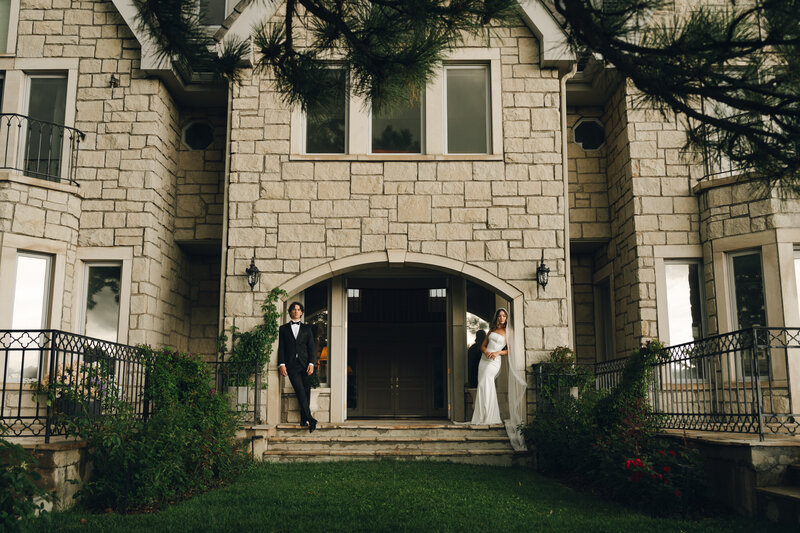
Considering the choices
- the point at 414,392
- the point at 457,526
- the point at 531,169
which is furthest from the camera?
the point at 414,392

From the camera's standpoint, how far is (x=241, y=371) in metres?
9.70

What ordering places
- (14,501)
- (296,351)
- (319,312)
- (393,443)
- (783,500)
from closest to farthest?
(14,501) → (783,500) → (393,443) → (296,351) → (319,312)

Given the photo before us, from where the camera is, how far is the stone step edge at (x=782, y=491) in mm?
5276

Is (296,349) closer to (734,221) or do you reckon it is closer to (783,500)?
(783,500)

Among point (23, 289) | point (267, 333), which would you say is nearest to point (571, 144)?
point (267, 333)

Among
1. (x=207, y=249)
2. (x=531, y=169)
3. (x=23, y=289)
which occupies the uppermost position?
(x=531, y=169)

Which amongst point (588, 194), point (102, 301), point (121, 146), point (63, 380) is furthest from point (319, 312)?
point (63, 380)

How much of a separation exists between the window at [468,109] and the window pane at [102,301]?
532cm

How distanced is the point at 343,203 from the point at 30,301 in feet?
14.9

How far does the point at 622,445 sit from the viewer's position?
22.1 feet

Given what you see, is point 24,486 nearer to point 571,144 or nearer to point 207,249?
point 207,249

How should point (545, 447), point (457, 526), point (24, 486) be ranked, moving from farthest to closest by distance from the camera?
point (545, 447)
point (457, 526)
point (24, 486)

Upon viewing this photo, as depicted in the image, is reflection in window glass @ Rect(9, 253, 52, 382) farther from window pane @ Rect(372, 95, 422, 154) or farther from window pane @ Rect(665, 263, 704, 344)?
window pane @ Rect(665, 263, 704, 344)

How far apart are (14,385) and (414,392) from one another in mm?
7754
